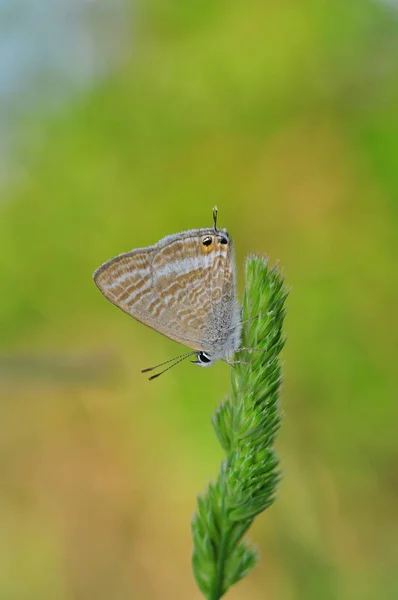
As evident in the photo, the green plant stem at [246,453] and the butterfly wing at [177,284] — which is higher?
the butterfly wing at [177,284]

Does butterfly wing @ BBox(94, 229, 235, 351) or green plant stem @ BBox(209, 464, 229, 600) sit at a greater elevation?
butterfly wing @ BBox(94, 229, 235, 351)

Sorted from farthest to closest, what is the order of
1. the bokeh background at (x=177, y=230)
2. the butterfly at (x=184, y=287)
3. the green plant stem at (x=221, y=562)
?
the bokeh background at (x=177, y=230)
the butterfly at (x=184, y=287)
the green plant stem at (x=221, y=562)

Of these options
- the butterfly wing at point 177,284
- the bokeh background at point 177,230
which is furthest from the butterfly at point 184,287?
the bokeh background at point 177,230

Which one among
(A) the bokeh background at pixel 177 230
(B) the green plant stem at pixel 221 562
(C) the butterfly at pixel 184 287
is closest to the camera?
(B) the green plant stem at pixel 221 562

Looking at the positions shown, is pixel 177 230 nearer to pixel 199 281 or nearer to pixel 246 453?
pixel 199 281

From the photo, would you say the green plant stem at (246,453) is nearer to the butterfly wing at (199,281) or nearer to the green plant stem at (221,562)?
the green plant stem at (221,562)

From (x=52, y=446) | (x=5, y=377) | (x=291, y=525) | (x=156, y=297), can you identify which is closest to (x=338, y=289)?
(x=291, y=525)

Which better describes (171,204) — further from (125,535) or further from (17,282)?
(125,535)

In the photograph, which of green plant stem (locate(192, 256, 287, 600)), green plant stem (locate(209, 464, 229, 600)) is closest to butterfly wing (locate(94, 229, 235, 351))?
green plant stem (locate(192, 256, 287, 600))

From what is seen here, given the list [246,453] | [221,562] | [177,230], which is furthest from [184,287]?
[177,230]

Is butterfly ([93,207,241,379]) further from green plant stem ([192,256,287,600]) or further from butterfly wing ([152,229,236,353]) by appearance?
green plant stem ([192,256,287,600])
